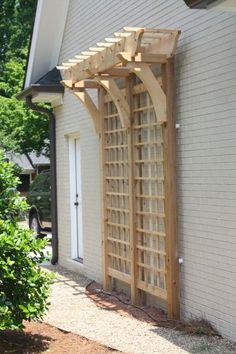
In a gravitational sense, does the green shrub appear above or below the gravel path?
above

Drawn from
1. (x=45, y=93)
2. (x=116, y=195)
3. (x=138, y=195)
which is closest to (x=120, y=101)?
(x=138, y=195)

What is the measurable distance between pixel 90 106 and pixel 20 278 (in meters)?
3.78

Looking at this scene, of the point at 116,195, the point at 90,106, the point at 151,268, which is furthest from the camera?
the point at 90,106

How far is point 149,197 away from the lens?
761 cm

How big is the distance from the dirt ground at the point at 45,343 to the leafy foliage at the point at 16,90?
17.9 m

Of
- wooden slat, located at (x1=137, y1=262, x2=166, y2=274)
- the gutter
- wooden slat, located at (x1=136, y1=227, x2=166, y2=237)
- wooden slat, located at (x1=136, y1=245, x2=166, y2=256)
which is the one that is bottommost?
wooden slat, located at (x1=137, y1=262, x2=166, y2=274)

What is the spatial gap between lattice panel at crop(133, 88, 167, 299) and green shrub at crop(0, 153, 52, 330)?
169 cm

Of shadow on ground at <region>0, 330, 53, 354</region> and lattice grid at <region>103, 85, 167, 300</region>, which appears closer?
shadow on ground at <region>0, 330, 53, 354</region>

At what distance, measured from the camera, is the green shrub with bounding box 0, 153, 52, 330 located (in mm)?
5895

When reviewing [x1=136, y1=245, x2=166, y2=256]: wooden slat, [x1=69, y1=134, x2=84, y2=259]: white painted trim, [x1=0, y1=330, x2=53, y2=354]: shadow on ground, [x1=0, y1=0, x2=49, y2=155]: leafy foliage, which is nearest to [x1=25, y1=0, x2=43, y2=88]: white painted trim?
[x1=69, y1=134, x2=84, y2=259]: white painted trim

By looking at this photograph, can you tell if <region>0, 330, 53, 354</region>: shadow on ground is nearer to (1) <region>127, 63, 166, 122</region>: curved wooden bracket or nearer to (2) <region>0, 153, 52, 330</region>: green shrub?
(2) <region>0, 153, 52, 330</region>: green shrub

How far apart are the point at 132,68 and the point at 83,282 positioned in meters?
4.37

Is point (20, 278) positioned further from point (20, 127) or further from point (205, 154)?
point (20, 127)

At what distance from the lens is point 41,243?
6148 millimetres
